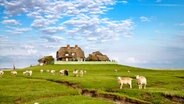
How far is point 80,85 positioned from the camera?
6284cm

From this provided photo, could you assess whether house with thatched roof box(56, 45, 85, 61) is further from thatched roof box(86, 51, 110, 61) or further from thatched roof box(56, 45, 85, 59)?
thatched roof box(86, 51, 110, 61)

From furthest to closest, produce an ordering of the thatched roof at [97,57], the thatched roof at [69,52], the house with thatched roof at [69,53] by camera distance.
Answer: the thatched roof at [97,57] → the thatched roof at [69,52] → the house with thatched roof at [69,53]

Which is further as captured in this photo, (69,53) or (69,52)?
(69,52)

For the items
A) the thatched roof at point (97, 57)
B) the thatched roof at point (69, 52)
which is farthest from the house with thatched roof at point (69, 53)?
the thatched roof at point (97, 57)

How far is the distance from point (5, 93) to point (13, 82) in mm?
16429

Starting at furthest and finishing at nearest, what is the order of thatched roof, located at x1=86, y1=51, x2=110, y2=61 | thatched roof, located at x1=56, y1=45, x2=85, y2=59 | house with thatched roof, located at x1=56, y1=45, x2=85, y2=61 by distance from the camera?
1. thatched roof, located at x1=86, y1=51, x2=110, y2=61
2. thatched roof, located at x1=56, y1=45, x2=85, y2=59
3. house with thatched roof, located at x1=56, y1=45, x2=85, y2=61

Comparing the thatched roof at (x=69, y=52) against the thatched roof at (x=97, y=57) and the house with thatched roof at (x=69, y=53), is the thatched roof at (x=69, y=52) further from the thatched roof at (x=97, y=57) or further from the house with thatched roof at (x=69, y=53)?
the thatched roof at (x=97, y=57)

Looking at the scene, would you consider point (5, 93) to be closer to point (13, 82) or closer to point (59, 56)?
point (13, 82)

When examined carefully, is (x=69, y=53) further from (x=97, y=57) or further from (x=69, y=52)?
(x=97, y=57)

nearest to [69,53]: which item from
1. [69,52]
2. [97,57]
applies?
[69,52]

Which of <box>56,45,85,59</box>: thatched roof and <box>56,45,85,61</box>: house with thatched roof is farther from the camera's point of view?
<box>56,45,85,59</box>: thatched roof

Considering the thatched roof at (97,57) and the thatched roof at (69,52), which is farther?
the thatched roof at (97,57)

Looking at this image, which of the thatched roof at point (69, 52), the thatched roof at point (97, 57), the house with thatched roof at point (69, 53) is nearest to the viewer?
the house with thatched roof at point (69, 53)

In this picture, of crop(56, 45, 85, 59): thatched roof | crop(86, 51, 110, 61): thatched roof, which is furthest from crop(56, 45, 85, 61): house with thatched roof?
crop(86, 51, 110, 61): thatched roof
